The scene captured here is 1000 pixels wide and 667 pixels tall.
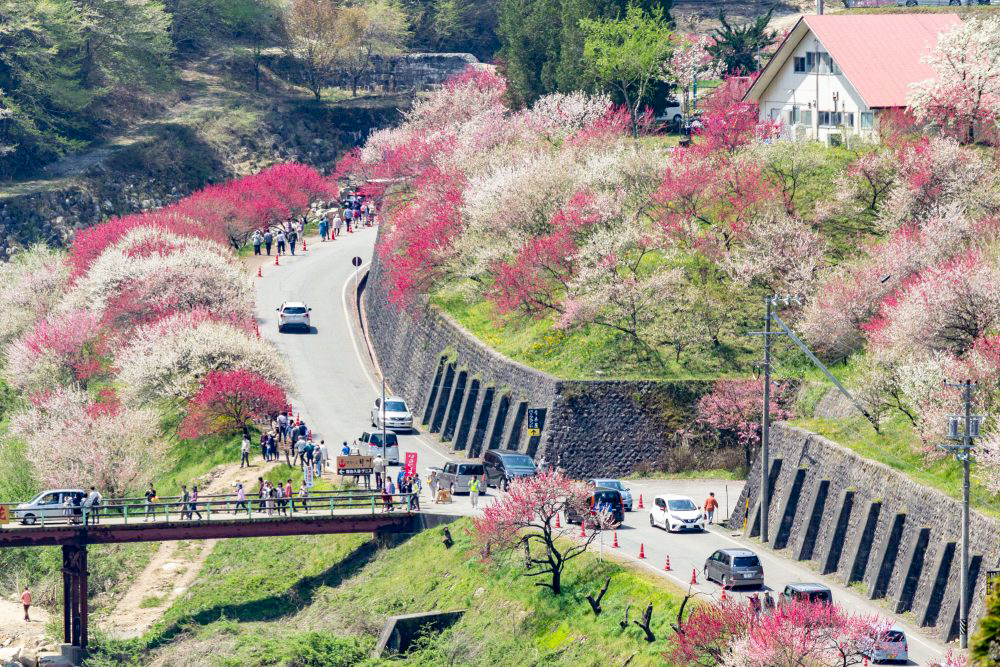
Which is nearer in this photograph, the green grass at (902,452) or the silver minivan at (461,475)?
the green grass at (902,452)

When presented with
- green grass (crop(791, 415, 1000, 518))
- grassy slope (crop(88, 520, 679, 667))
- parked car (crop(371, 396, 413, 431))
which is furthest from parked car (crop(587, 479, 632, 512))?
parked car (crop(371, 396, 413, 431))

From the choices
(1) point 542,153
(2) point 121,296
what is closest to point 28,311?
(2) point 121,296

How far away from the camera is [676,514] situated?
69.6 m

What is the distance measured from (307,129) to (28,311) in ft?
140

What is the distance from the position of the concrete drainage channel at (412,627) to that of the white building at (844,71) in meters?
43.8

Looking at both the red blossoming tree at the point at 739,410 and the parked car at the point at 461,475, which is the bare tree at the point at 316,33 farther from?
the parked car at the point at 461,475

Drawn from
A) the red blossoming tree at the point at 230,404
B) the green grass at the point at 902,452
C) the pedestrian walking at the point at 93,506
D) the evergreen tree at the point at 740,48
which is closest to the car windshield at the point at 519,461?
the green grass at the point at 902,452

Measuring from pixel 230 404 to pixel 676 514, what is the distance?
29106mm

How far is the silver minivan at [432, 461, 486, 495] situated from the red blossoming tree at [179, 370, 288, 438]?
630 inches

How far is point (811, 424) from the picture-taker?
239 ft

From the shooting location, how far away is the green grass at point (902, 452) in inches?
2427

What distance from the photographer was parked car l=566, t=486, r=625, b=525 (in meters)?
68.4

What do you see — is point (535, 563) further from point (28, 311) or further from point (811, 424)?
point (28, 311)

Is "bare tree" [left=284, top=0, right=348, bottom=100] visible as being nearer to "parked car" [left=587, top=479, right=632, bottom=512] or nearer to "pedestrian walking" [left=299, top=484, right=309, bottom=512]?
"pedestrian walking" [left=299, top=484, right=309, bottom=512]
